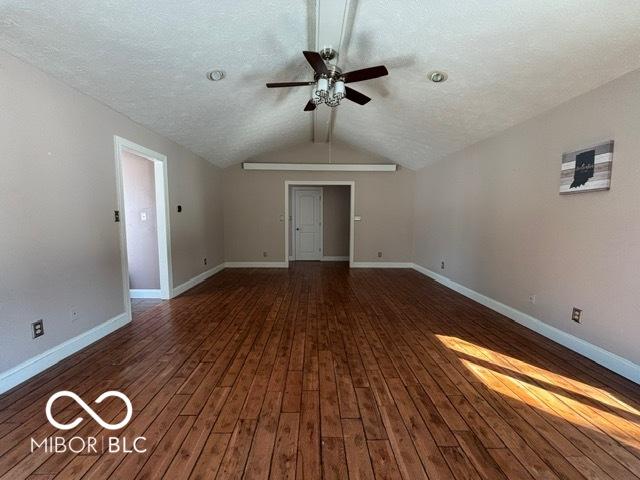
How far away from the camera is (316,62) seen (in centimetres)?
242

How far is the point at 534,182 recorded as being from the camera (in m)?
2.99

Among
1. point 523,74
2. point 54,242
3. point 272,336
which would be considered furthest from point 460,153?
point 54,242

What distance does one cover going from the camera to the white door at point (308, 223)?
764 cm

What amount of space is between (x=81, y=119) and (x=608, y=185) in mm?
4536

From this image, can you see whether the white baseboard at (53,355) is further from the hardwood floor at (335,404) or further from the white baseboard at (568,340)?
the white baseboard at (568,340)

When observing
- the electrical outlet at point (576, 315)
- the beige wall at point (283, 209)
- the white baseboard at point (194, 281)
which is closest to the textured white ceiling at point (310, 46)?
the electrical outlet at point (576, 315)

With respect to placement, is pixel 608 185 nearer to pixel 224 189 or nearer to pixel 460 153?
pixel 460 153

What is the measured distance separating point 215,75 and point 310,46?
0.99 m

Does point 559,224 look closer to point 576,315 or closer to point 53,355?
point 576,315

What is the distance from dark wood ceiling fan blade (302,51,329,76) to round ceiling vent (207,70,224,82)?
3.23ft

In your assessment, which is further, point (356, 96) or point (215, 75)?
point (356, 96)

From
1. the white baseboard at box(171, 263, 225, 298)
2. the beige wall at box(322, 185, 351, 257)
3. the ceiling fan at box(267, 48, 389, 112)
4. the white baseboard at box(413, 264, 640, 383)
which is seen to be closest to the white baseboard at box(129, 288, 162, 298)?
the white baseboard at box(171, 263, 225, 298)

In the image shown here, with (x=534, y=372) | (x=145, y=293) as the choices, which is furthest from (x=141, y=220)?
(x=534, y=372)

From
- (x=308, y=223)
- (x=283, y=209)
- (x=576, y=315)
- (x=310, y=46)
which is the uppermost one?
(x=310, y=46)
